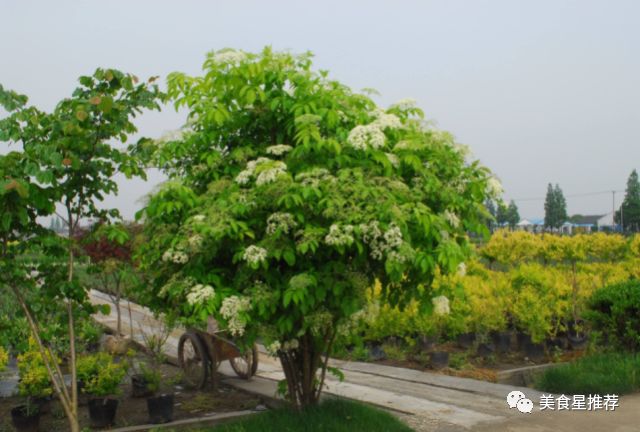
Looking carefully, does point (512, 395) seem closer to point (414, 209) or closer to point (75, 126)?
point (414, 209)

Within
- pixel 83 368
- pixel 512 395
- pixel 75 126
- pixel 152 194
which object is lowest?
pixel 512 395

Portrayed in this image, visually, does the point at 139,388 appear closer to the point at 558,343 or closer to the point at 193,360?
the point at 193,360

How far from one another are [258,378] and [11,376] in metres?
2.89

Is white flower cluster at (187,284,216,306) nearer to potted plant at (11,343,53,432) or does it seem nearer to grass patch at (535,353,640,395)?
potted plant at (11,343,53,432)

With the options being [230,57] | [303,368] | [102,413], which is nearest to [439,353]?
[303,368]

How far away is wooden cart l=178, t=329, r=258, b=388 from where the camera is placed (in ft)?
26.3

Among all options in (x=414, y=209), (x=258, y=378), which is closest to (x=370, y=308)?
(x=414, y=209)

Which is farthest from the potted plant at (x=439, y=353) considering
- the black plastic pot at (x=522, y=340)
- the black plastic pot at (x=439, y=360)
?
the black plastic pot at (x=522, y=340)

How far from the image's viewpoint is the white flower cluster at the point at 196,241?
16.4 ft

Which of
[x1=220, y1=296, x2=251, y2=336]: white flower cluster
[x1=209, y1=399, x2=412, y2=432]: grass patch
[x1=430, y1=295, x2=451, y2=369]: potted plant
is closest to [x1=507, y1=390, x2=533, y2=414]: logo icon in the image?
[x1=430, y1=295, x2=451, y2=369]: potted plant

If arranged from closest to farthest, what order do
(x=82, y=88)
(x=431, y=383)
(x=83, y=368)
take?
(x=82, y=88)
(x=83, y=368)
(x=431, y=383)

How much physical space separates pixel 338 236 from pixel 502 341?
6225 millimetres

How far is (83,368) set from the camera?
7.18m

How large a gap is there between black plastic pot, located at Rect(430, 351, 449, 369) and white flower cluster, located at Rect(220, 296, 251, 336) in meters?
4.92
